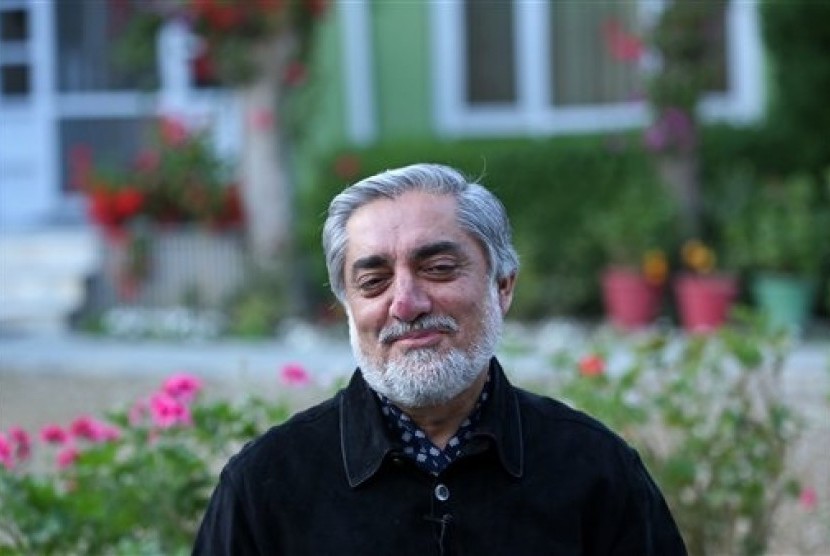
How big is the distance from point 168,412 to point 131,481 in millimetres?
A: 248

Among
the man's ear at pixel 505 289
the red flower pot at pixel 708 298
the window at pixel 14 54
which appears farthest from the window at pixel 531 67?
the man's ear at pixel 505 289

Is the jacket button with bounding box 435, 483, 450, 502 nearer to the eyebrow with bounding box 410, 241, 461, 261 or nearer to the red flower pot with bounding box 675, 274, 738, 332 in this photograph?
the eyebrow with bounding box 410, 241, 461, 261

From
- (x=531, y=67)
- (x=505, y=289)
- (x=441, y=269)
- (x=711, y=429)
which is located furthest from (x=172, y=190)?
(x=441, y=269)

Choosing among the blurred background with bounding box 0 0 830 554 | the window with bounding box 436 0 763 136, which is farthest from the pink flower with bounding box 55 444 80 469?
the window with bounding box 436 0 763 136

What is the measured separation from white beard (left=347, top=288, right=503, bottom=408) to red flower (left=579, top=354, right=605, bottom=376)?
1.97 m

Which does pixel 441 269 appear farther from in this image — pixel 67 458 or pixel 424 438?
pixel 67 458

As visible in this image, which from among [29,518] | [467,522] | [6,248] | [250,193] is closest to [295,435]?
[467,522]

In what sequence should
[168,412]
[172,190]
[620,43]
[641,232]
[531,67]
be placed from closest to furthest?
1. [168,412]
2. [641,232]
3. [620,43]
4. [172,190]
5. [531,67]

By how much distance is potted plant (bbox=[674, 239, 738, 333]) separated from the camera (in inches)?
404

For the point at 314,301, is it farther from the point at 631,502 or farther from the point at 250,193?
the point at 631,502

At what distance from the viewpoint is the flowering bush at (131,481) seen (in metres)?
3.91

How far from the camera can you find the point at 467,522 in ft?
8.45

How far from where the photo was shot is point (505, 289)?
2746 millimetres

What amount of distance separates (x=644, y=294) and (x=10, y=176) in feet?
20.9
